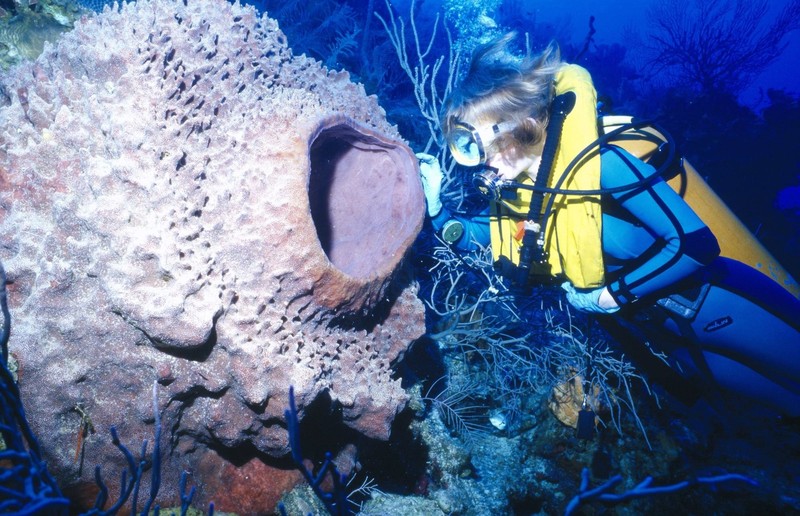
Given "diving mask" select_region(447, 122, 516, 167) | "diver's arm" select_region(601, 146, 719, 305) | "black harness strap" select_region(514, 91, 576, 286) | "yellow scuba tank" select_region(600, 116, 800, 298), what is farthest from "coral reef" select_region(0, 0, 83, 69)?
"yellow scuba tank" select_region(600, 116, 800, 298)

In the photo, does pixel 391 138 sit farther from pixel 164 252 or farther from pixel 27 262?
pixel 27 262

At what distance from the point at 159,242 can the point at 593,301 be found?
2.80m

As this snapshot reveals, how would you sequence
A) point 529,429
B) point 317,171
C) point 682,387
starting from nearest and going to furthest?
point 317,171
point 682,387
point 529,429

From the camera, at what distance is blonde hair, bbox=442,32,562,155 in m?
2.62

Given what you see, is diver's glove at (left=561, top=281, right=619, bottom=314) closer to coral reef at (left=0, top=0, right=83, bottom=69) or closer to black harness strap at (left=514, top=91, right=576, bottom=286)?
black harness strap at (left=514, top=91, right=576, bottom=286)

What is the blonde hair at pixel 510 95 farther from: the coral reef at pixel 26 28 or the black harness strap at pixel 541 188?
the coral reef at pixel 26 28

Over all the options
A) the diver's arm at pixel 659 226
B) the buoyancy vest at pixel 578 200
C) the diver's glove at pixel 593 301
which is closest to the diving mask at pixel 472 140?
the buoyancy vest at pixel 578 200

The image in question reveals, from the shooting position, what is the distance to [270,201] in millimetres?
1796

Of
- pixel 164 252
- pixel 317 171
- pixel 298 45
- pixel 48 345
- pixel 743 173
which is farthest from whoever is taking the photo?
pixel 743 173

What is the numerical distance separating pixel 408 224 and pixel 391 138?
0.53m

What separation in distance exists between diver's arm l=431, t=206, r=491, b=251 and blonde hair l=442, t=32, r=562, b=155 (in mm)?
989

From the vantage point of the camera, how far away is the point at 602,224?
9.41 ft

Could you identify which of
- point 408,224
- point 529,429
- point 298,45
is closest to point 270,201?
point 408,224

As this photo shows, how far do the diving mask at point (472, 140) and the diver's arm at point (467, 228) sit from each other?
81 centimetres
